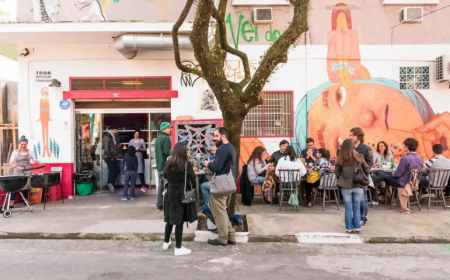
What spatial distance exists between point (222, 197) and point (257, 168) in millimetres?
3177

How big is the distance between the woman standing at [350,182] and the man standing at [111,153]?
6725 millimetres

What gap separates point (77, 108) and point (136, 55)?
2.35m

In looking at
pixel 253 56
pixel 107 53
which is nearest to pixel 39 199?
pixel 107 53

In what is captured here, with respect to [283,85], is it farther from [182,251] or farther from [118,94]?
[182,251]

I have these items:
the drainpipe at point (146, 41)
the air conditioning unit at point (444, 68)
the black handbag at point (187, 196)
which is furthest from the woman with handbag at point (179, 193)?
the air conditioning unit at point (444, 68)

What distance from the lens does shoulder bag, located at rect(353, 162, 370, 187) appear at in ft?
20.4

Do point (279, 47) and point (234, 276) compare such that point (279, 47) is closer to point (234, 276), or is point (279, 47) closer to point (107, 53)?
point (234, 276)

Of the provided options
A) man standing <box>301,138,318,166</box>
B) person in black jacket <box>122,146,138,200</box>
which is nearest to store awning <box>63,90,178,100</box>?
person in black jacket <box>122,146,138,200</box>

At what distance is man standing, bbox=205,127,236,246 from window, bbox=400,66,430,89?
273 inches

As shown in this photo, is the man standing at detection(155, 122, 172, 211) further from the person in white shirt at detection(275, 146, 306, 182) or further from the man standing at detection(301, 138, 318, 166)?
the man standing at detection(301, 138, 318, 166)

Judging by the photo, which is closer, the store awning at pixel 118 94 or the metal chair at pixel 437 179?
the metal chair at pixel 437 179

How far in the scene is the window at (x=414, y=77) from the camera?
10398 millimetres

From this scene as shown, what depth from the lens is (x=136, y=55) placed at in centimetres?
1008

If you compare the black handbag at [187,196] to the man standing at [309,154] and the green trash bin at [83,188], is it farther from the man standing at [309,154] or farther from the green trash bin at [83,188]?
the green trash bin at [83,188]
